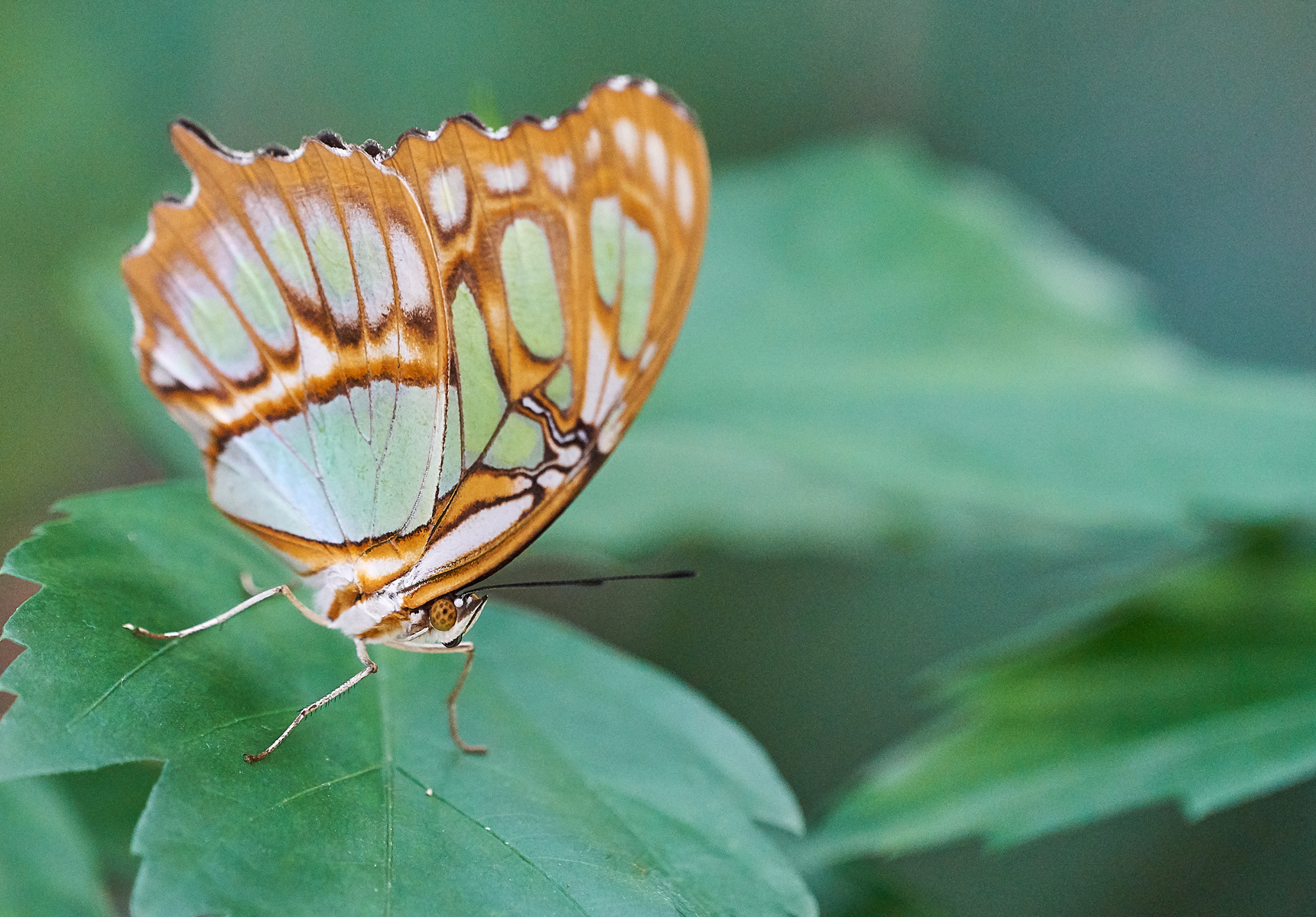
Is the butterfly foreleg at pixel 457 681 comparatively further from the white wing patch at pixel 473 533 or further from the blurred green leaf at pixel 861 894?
the blurred green leaf at pixel 861 894

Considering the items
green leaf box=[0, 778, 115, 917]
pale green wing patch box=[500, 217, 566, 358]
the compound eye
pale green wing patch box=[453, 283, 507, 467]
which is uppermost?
pale green wing patch box=[500, 217, 566, 358]

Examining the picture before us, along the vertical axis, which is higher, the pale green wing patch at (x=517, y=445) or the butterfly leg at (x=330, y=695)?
the pale green wing patch at (x=517, y=445)

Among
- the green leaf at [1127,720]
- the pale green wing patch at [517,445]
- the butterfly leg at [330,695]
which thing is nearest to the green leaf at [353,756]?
the butterfly leg at [330,695]

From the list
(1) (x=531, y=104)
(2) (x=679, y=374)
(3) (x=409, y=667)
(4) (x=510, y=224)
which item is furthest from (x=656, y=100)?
(1) (x=531, y=104)

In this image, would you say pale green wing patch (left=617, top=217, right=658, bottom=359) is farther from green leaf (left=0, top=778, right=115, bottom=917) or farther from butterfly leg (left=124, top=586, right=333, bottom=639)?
green leaf (left=0, top=778, right=115, bottom=917)

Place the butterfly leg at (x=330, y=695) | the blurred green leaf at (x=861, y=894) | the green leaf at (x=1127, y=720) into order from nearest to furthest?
the butterfly leg at (x=330, y=695) < the green leaf at (x=1127, y=720) < the blurred green leaf at (x=861, y=894)

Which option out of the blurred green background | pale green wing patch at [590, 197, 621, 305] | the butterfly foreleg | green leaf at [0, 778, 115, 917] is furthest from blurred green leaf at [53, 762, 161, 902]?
pale green wing patch at [590, 197, 621, 305]
